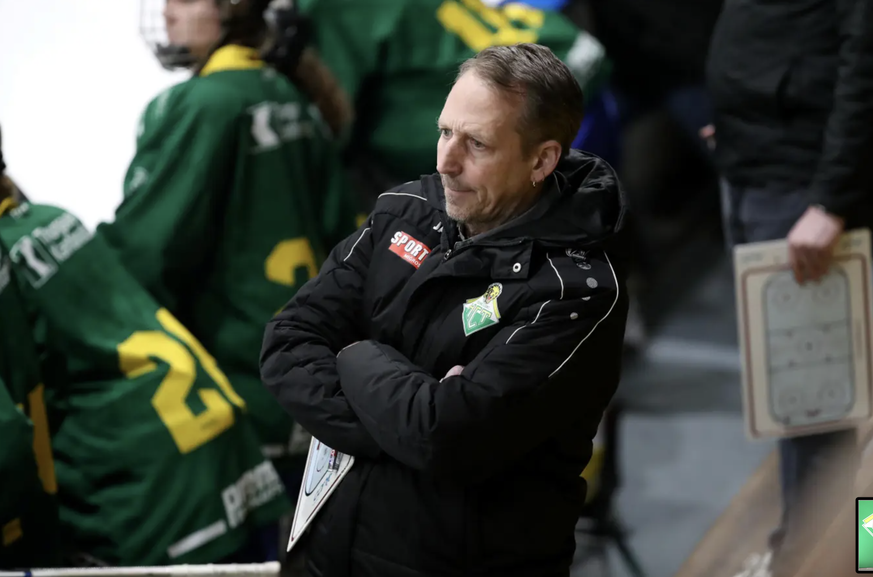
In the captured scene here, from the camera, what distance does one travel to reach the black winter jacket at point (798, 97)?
2311 mm

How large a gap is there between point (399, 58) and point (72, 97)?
2.91ft

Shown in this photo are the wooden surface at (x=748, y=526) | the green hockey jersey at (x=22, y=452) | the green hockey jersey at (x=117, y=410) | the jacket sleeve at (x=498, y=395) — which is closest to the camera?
the jacket sleeve at (x=498, y=395)

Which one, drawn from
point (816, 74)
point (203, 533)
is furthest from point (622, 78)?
point (203, 533)

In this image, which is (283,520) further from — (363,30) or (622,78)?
(622,78)

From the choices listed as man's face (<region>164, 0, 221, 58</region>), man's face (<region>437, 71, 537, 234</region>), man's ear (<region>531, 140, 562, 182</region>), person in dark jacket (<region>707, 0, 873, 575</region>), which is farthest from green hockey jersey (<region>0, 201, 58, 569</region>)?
person in dark jacket (<region>707, 0, 873, 575</region>)

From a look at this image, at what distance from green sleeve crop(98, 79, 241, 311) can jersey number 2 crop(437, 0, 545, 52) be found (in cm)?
92

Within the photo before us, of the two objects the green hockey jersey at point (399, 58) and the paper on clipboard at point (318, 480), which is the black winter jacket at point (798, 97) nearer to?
the green hockey jersey at point (399, 58)

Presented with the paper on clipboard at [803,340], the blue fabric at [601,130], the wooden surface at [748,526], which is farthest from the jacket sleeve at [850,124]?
the blue fabric at [601,130]

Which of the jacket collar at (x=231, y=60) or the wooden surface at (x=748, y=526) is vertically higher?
the jacket collar at (x=231, y=60)

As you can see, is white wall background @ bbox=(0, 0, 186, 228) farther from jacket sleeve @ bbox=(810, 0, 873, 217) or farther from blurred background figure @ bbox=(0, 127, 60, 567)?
jacket sleeve @ bbox=(810, 0, 873, 217)

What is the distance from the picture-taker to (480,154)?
1509 millimetres

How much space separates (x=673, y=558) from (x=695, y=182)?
9.61ft

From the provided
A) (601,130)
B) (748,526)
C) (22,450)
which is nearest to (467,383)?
(22,450)

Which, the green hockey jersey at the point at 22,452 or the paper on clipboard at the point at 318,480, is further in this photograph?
the green hockey jersey at the point at 22,452
